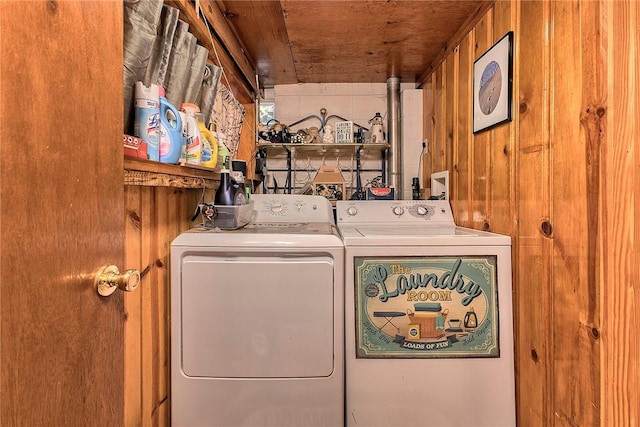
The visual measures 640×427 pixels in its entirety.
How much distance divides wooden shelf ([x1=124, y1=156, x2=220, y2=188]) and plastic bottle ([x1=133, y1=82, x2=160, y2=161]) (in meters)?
0.05

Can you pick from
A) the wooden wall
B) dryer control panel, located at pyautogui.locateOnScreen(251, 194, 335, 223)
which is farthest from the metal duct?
the wooden wall

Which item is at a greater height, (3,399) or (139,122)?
(139,122)

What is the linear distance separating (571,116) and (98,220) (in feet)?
4.50

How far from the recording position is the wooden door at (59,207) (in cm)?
47

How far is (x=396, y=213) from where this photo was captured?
1954mm

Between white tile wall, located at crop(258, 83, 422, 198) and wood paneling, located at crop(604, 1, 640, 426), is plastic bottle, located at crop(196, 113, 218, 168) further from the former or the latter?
wood paneling, located at crop(604, 1, 640, 426)

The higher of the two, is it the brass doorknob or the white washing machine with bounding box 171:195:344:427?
the brass doorknob

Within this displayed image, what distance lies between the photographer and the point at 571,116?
1037 mm

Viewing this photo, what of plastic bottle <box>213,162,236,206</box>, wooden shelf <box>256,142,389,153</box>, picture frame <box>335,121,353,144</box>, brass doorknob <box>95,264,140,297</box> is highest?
picture frame <box>335,121,353,144</box>

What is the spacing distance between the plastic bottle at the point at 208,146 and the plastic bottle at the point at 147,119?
359mm

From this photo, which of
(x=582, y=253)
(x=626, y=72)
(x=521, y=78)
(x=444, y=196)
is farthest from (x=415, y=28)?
(x=582, y=253)

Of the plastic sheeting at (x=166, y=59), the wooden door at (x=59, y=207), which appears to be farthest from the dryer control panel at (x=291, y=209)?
the wooden door at (x=59, y=207)

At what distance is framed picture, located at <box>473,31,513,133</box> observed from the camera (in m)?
1.38

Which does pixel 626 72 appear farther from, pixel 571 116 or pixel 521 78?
pixel 521 78
